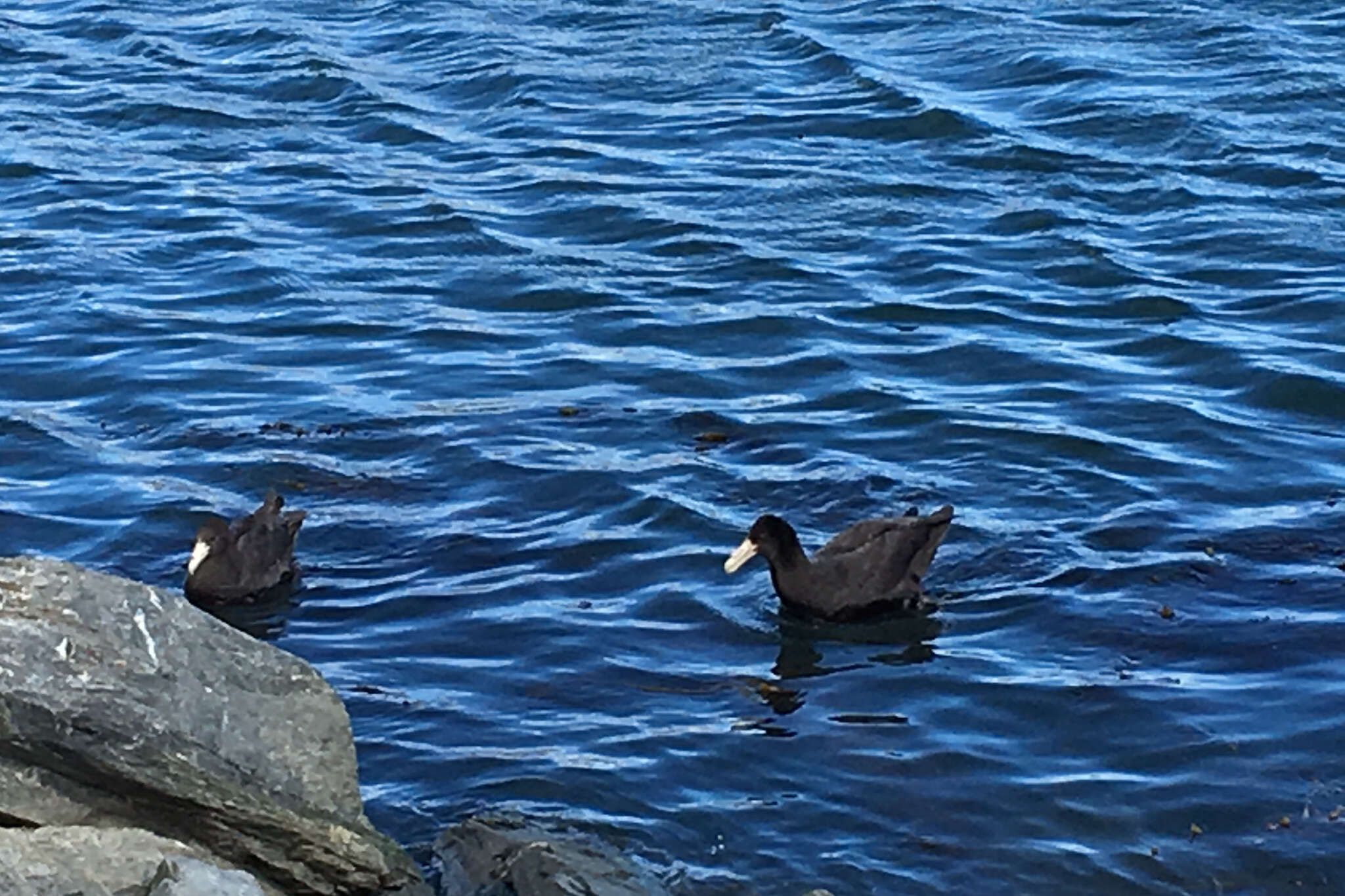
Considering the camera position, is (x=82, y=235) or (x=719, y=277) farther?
(x=82, y=235)

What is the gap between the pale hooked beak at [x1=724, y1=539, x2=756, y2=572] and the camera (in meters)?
13.4

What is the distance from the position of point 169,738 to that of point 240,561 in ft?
14.0

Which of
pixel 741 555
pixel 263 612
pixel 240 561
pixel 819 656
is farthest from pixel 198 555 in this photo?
pixel 819 656

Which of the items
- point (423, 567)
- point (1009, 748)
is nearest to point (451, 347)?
point (423, 567)

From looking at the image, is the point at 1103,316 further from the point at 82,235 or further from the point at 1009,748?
the point at 82,235

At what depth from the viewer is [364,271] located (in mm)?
20094

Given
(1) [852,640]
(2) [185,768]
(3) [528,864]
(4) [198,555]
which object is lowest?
(1) [852,640]

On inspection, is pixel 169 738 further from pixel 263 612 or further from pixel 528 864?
pixel 263 612

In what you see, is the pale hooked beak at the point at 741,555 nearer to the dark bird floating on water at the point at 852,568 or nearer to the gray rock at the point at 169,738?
the dark bird floating on water at the point at 852,568

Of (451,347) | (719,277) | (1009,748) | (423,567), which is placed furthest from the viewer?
(719,277)

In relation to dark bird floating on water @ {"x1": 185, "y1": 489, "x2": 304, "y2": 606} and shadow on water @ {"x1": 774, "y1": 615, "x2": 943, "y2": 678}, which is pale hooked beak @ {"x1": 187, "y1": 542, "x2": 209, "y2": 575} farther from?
shadow on water @ {"x1": 774, "y1": 615, "x2": 943, "y2": 678}

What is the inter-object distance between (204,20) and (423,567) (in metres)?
16.1

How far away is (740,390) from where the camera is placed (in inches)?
670

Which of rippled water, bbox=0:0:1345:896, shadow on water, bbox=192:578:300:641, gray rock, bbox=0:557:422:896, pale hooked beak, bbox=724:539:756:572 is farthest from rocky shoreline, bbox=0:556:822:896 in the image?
pale hooked beak, bbox=724:539:756:572
